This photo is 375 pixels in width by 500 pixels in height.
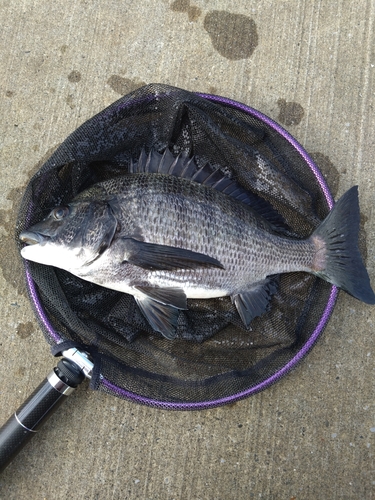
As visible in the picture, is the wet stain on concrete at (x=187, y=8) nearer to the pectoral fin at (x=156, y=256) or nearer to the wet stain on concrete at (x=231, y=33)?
the wet stain on concrete at (x=231, y=33)

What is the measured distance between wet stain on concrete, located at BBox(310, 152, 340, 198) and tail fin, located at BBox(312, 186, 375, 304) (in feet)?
1.70

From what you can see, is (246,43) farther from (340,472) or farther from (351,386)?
(340,472)

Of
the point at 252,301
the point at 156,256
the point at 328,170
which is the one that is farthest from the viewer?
the point at 328,170

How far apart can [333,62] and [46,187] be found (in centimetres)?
201

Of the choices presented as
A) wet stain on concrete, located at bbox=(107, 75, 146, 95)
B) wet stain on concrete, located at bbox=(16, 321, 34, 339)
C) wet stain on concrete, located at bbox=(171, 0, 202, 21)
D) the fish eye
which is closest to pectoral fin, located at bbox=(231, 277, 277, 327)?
the fish eye

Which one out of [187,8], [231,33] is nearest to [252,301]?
[231,33]

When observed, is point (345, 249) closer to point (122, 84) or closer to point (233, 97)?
point (233, 97)

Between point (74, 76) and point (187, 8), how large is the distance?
89 cm

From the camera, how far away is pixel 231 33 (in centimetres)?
302

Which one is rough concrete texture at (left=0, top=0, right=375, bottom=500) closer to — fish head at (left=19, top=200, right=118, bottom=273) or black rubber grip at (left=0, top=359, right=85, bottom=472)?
black rubber grip at (left=0, top=359, right=85, bottom=472)

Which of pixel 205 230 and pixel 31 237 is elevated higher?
pixel 31 237

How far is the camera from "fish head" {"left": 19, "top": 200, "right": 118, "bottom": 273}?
7.36 feet

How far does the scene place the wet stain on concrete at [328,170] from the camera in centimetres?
285

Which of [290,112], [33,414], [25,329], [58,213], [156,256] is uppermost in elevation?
[58,213]
